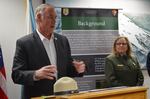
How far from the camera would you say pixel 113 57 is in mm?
4250

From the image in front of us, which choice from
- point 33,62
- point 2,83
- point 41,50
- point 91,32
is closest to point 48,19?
point 41,50

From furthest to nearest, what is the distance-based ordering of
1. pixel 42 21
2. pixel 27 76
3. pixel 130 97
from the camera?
pixel 42 21 < pixel 27 76 < pixel 130 97

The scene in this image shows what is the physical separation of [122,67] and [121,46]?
0.30 m

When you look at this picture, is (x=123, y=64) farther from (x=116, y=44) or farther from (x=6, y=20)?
(x=6, y=20)

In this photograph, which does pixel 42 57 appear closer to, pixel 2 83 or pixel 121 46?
pixel 2 83

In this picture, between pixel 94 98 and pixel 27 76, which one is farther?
pixel 27 76

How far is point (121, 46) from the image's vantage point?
432 centimetres

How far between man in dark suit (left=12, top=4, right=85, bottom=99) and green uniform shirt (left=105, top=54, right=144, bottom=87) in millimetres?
1550

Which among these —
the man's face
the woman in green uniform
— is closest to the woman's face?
the woman in green uniform

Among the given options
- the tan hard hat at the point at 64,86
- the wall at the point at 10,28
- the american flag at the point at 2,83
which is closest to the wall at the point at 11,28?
the wall at the point at 10,28

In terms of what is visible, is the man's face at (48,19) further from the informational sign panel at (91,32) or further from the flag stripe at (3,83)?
the informational sign panel at (91,32)

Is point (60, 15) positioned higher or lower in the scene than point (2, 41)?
higher

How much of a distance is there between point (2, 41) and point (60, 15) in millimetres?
949

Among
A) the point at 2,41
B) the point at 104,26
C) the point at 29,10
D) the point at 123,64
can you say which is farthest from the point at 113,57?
the point at 2,41
